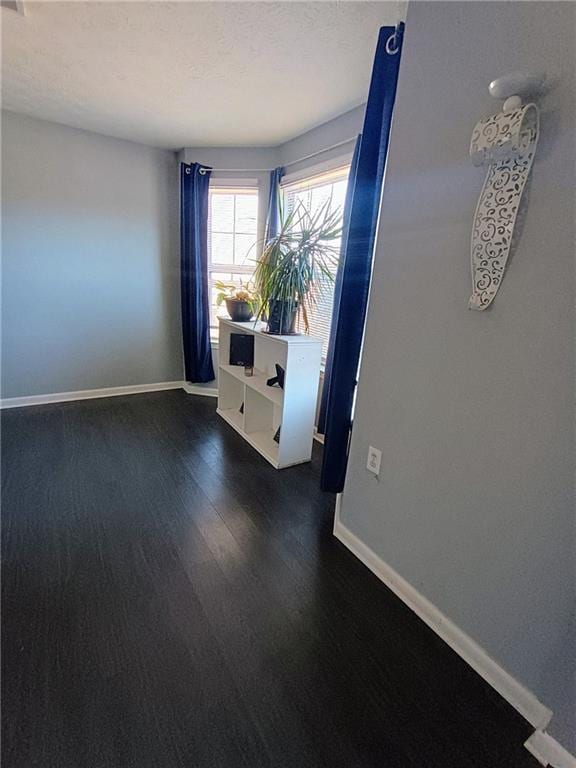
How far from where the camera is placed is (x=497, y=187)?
1.04 metres

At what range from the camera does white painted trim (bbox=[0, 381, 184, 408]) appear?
316 centimetres

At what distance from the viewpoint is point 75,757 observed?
0.94 m

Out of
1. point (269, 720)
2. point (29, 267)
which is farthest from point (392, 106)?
point (29, 267)

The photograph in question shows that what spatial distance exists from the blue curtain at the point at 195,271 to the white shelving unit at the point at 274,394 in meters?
0.50

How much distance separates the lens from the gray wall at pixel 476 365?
0.95 metres

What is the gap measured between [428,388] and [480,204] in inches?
24.5

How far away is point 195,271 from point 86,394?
1624 millimetres

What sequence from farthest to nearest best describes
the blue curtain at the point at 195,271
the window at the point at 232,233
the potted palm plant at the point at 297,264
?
the window at the point at 232,233, the blue curtain at the point at 195,271, the potted palm plant at the point at 297,264

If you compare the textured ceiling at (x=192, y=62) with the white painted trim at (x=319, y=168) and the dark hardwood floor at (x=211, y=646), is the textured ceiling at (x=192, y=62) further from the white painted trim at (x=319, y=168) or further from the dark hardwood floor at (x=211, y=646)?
the dark hardwood floor at (x=211, y=646)

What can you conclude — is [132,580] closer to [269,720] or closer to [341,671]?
[269,720]

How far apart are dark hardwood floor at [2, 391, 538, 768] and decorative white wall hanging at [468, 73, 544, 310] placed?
50.3 inches

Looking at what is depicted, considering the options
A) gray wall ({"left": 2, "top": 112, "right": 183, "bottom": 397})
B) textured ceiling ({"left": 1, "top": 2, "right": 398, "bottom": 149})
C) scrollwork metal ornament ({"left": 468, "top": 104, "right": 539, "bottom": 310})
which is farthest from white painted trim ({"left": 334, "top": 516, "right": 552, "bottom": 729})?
gray wall ({"left": 2, "top": 112, "right": 183, "bottom": 397})

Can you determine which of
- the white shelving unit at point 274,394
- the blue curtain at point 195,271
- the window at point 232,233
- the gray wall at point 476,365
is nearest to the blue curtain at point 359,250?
the gray wall at point 476,365

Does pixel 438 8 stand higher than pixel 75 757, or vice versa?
pixel 438 8
